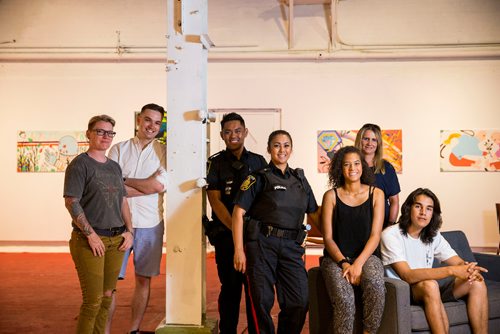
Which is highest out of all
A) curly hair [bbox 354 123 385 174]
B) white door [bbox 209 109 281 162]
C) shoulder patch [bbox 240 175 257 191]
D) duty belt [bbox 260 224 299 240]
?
white door [bbox 209 109 281 162]

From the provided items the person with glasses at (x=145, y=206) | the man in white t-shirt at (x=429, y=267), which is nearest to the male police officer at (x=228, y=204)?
the person with glasses at (x=145, y=206)

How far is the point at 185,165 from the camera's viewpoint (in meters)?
3.00

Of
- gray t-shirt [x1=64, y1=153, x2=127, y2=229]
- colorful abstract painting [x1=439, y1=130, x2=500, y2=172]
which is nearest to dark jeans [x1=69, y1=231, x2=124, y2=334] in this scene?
gray t-shirt [x1=64, y1=153, x2=127, y2=229]

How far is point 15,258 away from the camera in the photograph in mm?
7168

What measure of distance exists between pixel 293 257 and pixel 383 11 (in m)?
6.02

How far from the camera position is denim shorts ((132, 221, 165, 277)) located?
10.7 feet

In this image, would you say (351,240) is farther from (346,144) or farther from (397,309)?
(346,144)

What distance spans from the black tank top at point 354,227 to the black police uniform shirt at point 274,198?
10.8 inches

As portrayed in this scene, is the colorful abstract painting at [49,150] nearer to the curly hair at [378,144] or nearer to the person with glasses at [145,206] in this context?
the person with glasses at [145,206]

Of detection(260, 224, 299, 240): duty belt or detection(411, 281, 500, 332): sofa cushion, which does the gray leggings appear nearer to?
detection(411, 281, 500, 332): sofa cushion

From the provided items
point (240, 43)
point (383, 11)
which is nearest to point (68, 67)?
point (240, 43)

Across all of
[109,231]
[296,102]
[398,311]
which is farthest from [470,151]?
[109,231]

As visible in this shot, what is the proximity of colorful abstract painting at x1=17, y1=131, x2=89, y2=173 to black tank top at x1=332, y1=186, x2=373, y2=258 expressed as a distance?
5.90 metres

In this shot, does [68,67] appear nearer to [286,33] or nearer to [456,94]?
[286,33]
